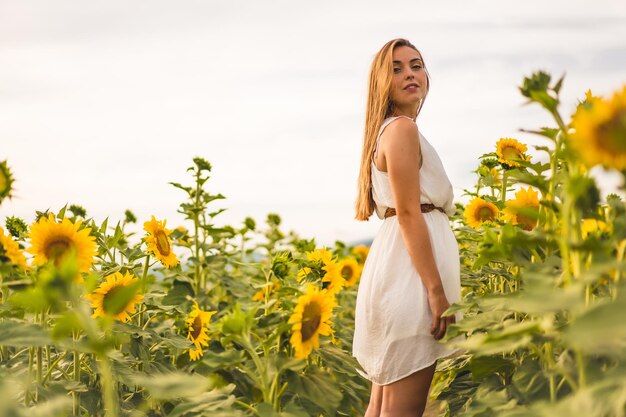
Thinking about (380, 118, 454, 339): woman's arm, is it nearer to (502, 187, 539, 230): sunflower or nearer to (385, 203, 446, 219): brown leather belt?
(385, 203, 446, 219): brown leather belt

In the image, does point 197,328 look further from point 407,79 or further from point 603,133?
point 603,133

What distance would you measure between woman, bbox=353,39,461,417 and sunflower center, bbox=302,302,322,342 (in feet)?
1.91

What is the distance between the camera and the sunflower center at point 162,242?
9.10 ft

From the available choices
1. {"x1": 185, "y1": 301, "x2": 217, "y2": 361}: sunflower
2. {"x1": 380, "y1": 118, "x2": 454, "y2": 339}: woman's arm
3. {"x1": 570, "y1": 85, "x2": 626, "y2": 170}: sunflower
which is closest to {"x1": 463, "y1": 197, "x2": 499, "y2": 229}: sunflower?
{"x1": 380, "y1": 118, "x2": 454, "y2": 339}: woman's arm

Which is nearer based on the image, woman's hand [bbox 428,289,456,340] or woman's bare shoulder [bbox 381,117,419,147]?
woman's hand [bbox 428,289,456,340]

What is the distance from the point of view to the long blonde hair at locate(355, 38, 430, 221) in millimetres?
2576

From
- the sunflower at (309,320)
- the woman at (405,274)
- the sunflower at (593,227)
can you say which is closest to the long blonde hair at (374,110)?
the woman at (405,274)

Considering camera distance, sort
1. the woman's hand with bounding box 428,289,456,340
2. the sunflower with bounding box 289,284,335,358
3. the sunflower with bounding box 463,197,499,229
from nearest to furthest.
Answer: the sunflower with bounding box 289,284,335,358 → the woman's hand with bounding box 428,289,456,340 → the sunflower with bounding box 463,197,499,229

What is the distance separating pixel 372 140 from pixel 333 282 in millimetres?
542

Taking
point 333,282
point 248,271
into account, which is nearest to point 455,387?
point 333,282

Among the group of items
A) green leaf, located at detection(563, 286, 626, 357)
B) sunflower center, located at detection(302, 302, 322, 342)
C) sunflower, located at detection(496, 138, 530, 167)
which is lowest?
sunflower center, located at detection(302, 302, 322, 342)

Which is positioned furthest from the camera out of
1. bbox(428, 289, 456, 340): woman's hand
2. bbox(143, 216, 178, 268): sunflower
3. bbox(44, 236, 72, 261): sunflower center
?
bbox(143, 216, 178, 268): sunflower

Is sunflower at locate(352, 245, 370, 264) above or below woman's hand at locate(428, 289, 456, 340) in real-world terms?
above

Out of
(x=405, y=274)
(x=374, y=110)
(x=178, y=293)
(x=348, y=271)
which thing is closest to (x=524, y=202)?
(x=405, y=274)
